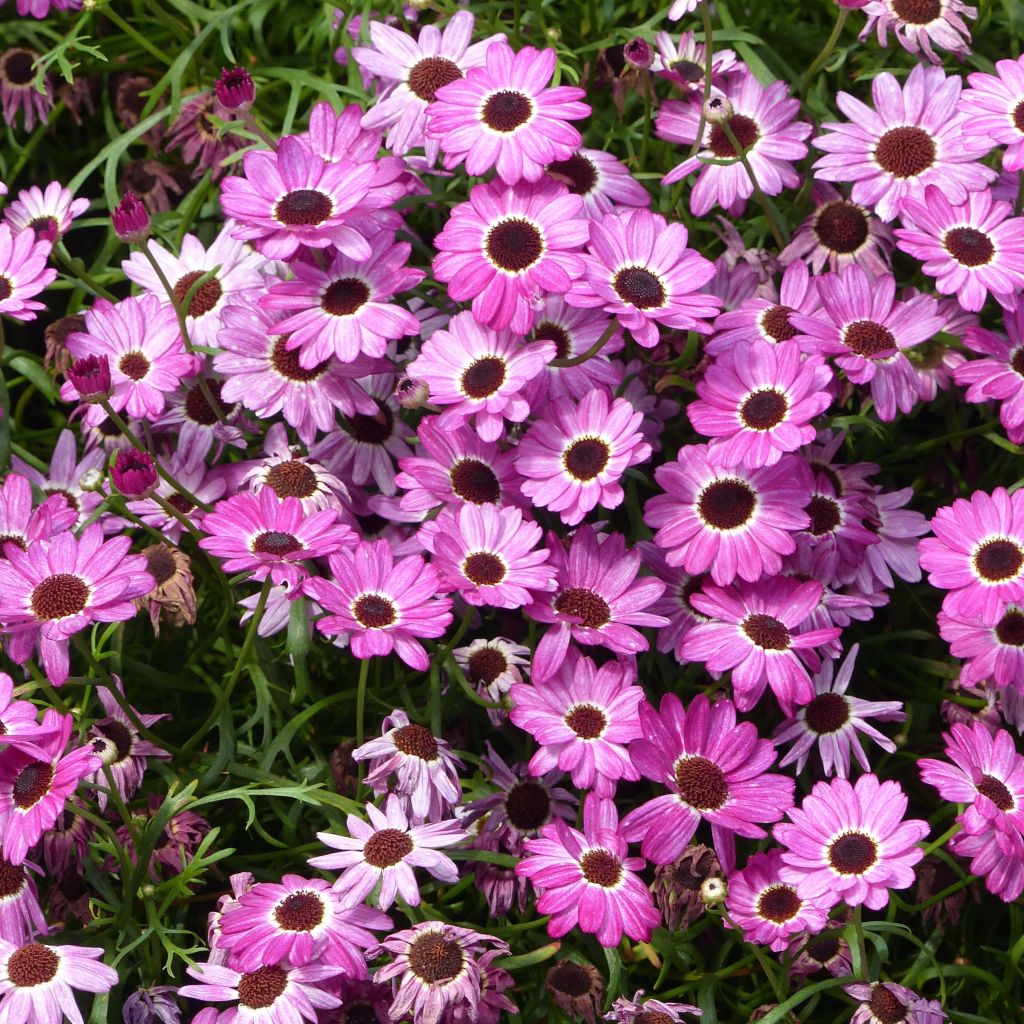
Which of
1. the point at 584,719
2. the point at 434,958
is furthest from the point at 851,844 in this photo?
the point at 434,958

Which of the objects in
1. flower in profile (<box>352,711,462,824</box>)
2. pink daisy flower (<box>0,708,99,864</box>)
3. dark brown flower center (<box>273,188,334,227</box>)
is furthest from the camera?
dark brown flower center (<box>273,188,334,227</box>)

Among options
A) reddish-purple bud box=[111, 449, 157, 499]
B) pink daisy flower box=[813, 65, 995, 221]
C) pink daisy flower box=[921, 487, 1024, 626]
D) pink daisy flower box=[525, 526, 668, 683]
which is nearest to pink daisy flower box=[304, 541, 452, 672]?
pink daisy flower box=[525, 526, 668, 683]

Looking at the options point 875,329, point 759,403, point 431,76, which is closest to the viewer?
point 759,403

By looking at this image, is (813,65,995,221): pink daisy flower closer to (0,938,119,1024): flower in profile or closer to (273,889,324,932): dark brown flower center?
(273,889,324,932): dark brown flower center

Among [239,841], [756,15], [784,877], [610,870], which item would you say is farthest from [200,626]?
[756,15]

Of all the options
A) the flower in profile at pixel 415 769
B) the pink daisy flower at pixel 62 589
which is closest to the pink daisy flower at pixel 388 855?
the flower in profile at pixel 415 769

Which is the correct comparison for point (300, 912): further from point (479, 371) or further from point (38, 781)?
point (479, 371)
